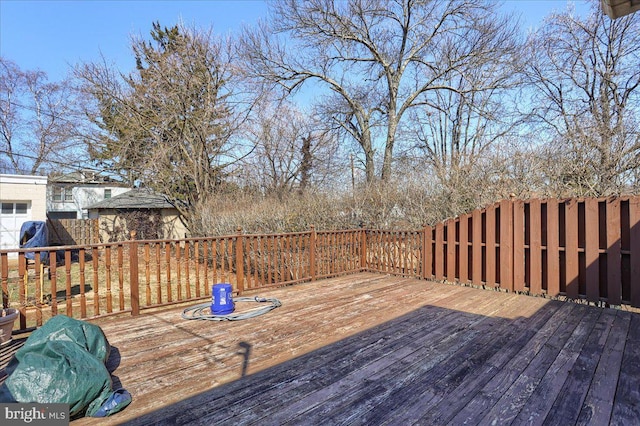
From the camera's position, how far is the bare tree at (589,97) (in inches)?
215

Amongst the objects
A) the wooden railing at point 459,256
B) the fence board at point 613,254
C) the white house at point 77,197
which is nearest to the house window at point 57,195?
the white house at point 77,197

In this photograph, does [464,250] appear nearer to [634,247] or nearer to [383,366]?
[634,247]

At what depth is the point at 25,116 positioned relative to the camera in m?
18.8

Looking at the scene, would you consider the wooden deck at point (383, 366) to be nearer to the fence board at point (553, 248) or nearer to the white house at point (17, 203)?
the fence board at point (553, 248)

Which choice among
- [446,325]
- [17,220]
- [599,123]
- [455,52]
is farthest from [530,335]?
[17,220]

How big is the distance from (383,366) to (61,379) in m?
1.92

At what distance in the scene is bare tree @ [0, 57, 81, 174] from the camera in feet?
58.7

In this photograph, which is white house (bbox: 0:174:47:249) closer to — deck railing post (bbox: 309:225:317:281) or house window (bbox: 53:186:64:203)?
deck railing post (bbox: 309:225:317:281)

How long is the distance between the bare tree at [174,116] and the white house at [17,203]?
2345mm

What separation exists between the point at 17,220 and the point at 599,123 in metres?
16.9

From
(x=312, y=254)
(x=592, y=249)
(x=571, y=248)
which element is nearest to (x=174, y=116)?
(x=312, y=254)

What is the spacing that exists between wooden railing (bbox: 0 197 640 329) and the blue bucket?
53cm

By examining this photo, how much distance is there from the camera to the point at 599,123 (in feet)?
21.8

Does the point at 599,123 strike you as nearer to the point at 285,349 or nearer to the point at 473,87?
the point at 473,87
